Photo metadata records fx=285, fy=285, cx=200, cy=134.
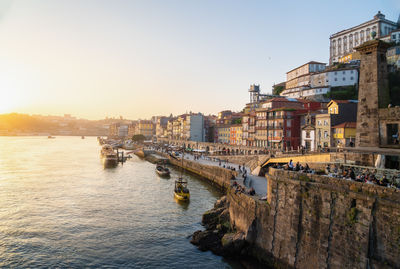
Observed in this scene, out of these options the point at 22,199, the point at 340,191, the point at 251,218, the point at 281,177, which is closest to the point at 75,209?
the point at 22,199

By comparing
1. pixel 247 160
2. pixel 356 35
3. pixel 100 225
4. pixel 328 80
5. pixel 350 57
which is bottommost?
pixel 100 225

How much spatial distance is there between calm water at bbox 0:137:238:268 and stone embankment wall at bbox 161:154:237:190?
2255 mm

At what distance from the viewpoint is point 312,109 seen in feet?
217

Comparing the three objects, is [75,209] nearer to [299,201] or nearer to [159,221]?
[159,221]

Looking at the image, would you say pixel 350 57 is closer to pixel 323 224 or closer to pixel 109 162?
pixel 109 162

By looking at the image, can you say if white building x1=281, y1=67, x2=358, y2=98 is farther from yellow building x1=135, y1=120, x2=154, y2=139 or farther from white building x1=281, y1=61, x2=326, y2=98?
yellow building x1=135, y1=120, x2=154, y2=139

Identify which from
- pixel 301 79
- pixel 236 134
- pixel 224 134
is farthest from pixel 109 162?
pixel 301 79

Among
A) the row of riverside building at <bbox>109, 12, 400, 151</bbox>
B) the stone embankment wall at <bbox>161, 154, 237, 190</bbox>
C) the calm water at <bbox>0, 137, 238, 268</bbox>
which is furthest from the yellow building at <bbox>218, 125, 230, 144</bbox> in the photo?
the calm water at <bbox>0, 137, 238, 268</bbox>

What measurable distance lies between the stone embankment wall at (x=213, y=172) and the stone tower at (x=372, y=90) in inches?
844

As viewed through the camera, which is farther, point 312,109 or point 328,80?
point 328,80

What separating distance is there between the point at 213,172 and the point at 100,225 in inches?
995

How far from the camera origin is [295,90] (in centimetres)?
9131

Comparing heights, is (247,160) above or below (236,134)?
below

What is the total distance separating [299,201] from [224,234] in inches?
322
